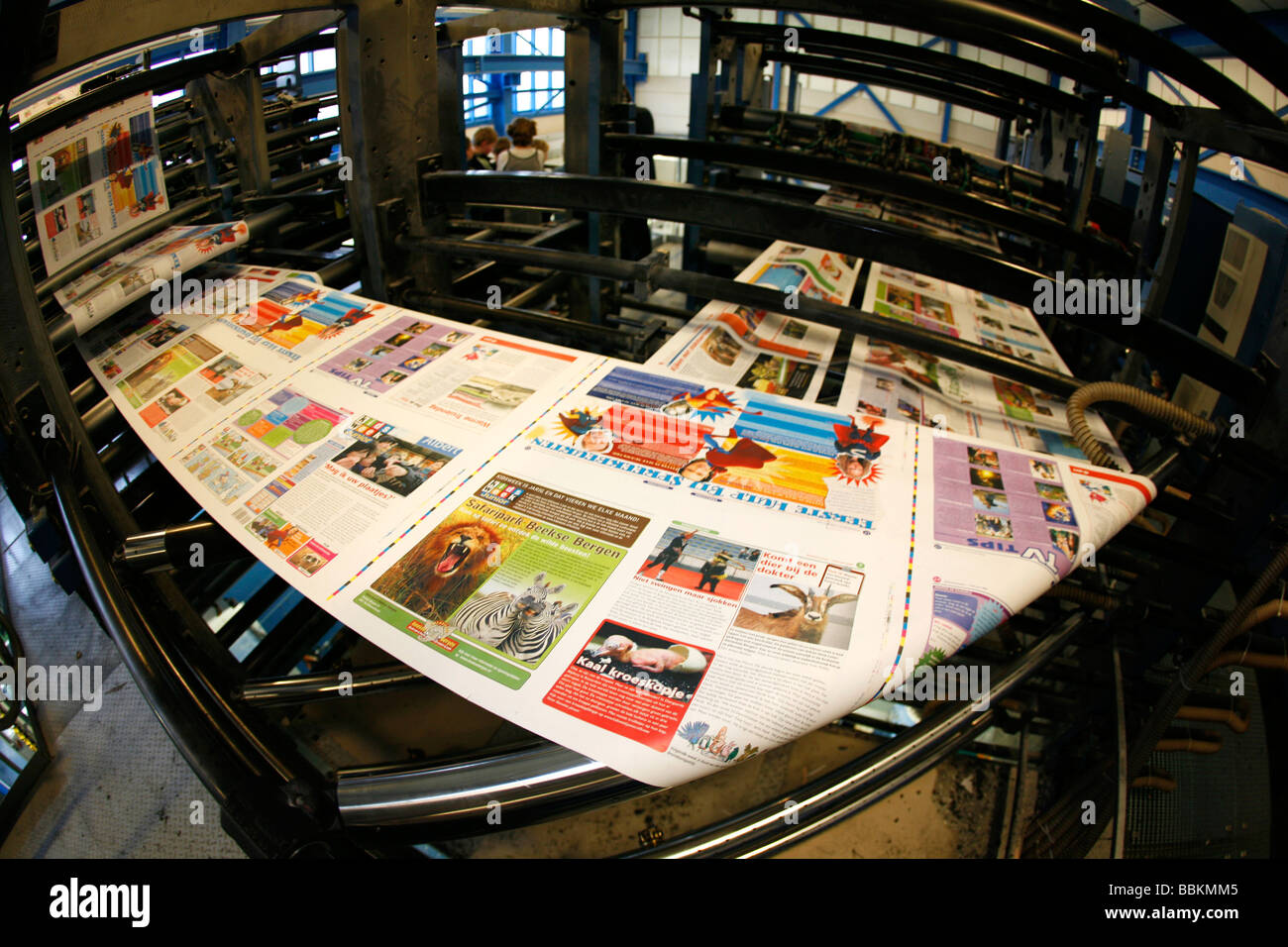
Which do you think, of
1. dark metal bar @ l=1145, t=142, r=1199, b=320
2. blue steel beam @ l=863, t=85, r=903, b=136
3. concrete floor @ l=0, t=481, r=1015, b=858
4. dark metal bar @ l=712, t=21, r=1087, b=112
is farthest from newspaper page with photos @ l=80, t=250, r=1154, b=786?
blue steel beam @ l=863, t=85, r=903, b=136

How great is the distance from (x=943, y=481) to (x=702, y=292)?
0.74 metres

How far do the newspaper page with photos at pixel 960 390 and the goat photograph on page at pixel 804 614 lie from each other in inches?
22.1

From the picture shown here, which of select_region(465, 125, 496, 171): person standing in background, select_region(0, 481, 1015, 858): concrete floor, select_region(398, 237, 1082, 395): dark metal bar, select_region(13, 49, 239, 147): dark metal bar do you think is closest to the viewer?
select_region(13, 49, 239, 147): dark metal bar

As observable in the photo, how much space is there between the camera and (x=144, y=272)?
4.69ft

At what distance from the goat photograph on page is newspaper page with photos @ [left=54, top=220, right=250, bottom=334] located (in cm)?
149

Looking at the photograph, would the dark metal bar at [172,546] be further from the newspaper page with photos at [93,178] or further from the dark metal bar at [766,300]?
the dark metal bar at [766,300]

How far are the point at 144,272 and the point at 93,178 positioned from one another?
20cm

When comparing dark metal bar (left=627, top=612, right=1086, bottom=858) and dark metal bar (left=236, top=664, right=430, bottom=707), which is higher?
dark metal bar (left=236, top=664, right=430, bottom=707)

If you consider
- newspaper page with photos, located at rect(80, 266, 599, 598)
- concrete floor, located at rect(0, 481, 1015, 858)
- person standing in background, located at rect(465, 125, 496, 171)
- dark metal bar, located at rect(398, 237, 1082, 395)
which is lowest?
concrete floor, located at rect(0, 481, 1015, 858)

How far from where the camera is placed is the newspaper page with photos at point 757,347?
1337mm

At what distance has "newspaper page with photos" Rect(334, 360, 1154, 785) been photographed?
27.2 inches

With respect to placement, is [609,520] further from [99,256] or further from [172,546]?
[99,256]

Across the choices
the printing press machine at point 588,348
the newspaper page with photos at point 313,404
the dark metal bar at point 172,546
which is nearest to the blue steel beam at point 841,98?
the printing press machine at point 588,348

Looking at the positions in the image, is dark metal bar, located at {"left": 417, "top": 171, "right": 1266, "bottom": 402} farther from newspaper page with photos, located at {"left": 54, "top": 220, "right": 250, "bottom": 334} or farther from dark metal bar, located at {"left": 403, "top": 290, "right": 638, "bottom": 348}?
newspaper page with photos, located at {"left": 54, "top": 220, "right": 250, "bottom": 334}
